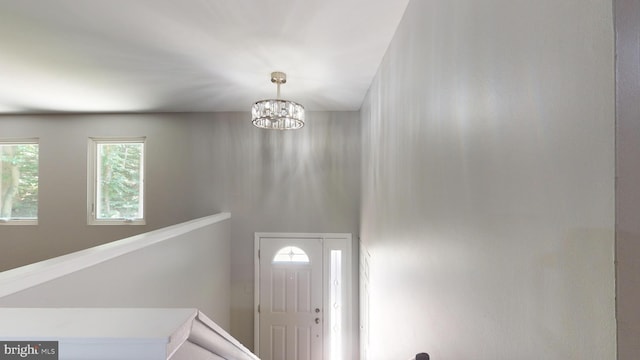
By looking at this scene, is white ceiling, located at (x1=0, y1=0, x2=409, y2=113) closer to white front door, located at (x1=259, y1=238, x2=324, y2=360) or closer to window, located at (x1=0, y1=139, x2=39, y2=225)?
window, located at (x1=0, y1=139, x2=39, y2=225)

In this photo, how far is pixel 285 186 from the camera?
12.2 feet

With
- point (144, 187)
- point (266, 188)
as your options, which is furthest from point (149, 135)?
point (266, 188)

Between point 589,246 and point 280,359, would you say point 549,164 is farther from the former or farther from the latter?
point 280,359

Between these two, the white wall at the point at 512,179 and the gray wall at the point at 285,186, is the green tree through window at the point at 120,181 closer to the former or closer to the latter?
the gray wall at the point at 285,186

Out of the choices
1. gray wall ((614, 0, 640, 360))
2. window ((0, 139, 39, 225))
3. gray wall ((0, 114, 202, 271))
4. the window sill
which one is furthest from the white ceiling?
the window sill

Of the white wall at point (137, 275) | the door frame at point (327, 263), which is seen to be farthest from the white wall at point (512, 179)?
the door frame at point (327, 263)

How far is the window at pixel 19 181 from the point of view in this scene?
12.2 ft

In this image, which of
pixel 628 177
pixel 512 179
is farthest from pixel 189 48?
pixel 628 177

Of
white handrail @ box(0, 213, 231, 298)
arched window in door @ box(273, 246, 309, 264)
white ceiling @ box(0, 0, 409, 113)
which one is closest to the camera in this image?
white handrail @ box(0, 213, 231, 298)

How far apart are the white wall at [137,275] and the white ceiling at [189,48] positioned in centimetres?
143

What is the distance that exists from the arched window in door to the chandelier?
6.48 feet

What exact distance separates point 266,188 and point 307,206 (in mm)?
635

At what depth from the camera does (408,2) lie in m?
1.52

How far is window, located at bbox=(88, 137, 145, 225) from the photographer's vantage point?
3.78 m
